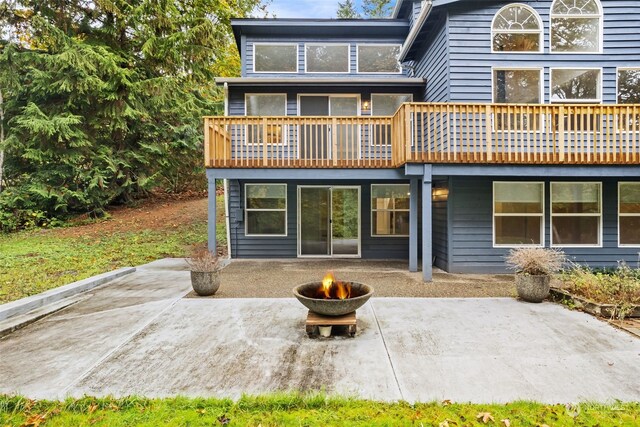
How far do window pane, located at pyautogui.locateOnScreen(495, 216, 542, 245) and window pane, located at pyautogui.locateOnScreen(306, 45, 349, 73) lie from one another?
6.62 meters

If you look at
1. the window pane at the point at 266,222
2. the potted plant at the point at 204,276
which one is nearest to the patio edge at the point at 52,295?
the potted plant at the point at 204,276

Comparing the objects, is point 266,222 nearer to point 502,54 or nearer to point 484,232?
point 484,232

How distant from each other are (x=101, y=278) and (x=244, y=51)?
25.8 feet

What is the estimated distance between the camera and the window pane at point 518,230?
7777mm

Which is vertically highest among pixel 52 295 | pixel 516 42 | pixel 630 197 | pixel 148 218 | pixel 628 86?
pixel 516 42

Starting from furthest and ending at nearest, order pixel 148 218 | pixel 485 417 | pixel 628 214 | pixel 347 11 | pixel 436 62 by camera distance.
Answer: pixel 347 11 < pixel 148 218 < pixel 436 62 < pixel 628 214 < pixel 485 417

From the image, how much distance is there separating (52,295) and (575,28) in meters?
12.0

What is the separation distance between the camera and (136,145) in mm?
14070

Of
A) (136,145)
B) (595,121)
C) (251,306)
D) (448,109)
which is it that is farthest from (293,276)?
(136,145)

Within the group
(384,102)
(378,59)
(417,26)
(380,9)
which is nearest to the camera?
(417,26)

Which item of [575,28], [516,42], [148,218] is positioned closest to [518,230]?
[516,42]

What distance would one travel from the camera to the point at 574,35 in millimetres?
7707

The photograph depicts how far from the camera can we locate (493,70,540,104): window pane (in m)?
7.73

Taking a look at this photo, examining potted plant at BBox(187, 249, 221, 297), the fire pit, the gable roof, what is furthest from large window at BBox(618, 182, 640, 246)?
potted plant at BBox(187, 249, 221, 297)
